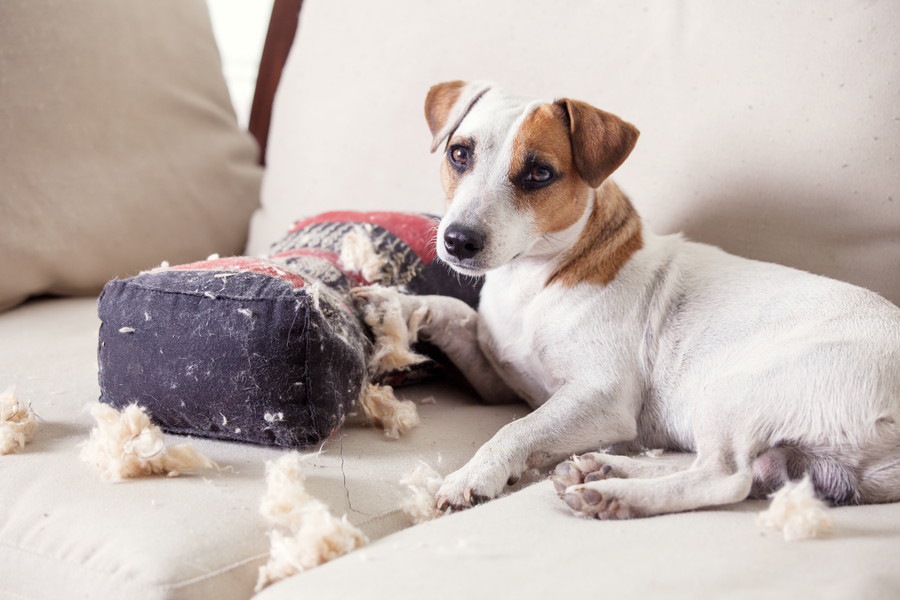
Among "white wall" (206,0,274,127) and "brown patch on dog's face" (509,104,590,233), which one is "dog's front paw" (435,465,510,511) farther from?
"white wall" (206,0,274,127)

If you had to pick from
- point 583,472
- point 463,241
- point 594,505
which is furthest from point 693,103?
point 594,505

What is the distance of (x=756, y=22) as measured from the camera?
2.02m

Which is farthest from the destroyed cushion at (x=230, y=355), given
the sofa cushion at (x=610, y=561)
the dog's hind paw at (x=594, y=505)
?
the dog's hind paw at (x=594, y=505)

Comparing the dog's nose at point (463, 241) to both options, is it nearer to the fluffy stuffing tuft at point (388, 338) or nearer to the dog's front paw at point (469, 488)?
the fluffy stuffing tuft at point (388, 338)

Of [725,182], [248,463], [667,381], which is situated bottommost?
[248,463]

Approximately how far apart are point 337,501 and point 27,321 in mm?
1303

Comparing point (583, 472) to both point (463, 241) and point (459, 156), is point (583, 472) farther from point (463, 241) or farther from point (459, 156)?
point (459, 156)

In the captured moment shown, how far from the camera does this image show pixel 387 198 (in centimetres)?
248

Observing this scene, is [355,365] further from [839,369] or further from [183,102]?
[183,102]

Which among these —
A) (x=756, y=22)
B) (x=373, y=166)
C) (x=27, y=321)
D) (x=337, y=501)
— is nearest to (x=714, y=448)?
(x=337, y=501)

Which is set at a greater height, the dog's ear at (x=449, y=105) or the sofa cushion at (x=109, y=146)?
the dog's ear at (x=449, y=105)

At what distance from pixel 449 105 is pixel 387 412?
0.74 m

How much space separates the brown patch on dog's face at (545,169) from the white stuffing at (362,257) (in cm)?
40

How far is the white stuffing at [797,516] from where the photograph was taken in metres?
1.21
